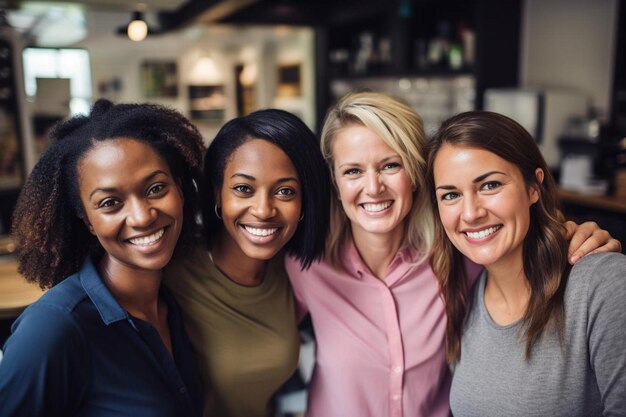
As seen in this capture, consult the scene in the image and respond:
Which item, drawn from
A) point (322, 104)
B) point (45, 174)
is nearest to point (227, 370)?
point (45, 174)

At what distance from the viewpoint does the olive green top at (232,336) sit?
160 centimetres

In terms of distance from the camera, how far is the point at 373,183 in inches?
62.2

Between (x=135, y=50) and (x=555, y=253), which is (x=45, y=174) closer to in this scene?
(x=555, y=253)

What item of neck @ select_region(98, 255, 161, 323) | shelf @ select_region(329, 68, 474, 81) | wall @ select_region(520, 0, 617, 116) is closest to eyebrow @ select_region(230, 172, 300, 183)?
neck @ select_region(98, 255, 161, 323)

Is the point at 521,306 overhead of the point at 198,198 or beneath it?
beneath

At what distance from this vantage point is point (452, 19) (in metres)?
5.55

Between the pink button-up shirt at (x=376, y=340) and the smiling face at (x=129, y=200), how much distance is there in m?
0.60

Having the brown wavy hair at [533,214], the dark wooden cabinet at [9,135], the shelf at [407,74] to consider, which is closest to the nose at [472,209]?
the brown wavy hair at [533,214]

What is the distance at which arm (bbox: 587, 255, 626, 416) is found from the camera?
3.98 ft

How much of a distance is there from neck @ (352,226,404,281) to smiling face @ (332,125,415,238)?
11 cm

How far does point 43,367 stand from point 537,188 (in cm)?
121

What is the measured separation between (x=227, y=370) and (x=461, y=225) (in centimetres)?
78

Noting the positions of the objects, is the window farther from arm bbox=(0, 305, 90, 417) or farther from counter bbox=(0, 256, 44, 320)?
arm bbox=(0, 305, 90, 417)

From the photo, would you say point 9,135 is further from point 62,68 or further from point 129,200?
point 129,200
